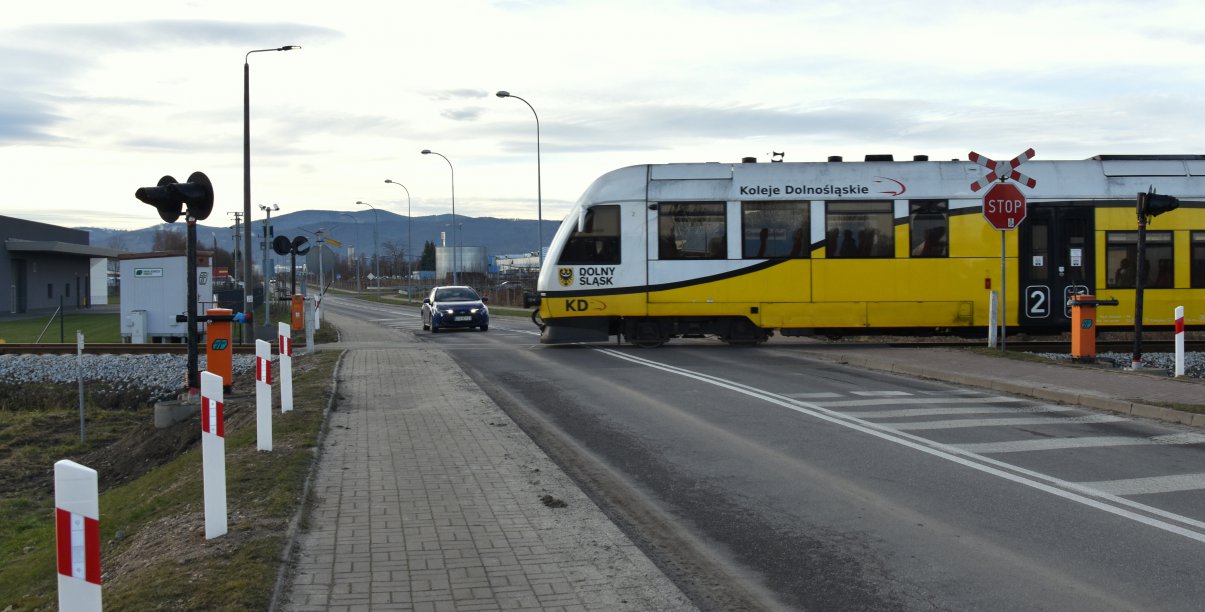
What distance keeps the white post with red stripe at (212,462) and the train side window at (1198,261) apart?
2064cm

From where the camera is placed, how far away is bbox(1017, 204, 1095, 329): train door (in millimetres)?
21578

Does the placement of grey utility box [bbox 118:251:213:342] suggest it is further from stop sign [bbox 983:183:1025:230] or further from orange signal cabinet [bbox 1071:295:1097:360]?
orange signal cabinet [bbox 1071:295:1097:360]

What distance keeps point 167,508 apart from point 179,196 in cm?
454

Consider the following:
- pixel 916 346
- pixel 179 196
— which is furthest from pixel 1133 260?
pixel 179 196

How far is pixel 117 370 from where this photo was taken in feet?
71.1

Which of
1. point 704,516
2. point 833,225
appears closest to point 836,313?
point 833,225

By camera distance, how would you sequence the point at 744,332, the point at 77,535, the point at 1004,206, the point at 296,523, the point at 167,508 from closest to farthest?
the point at 77,535 < the point at 296,523 < the point at 167,508 < the point at 1004,206 < the point at 744,332

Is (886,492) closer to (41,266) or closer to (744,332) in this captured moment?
(744,332)

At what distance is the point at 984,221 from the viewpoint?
21828mm

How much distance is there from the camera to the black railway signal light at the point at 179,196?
11742mm

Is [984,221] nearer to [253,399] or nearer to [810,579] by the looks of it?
[253,399]

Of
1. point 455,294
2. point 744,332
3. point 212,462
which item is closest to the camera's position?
point 212,462

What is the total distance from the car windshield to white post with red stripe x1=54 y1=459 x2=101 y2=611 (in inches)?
1221

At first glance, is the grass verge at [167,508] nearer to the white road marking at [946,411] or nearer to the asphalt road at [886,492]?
the asphalt road at [886,492]
